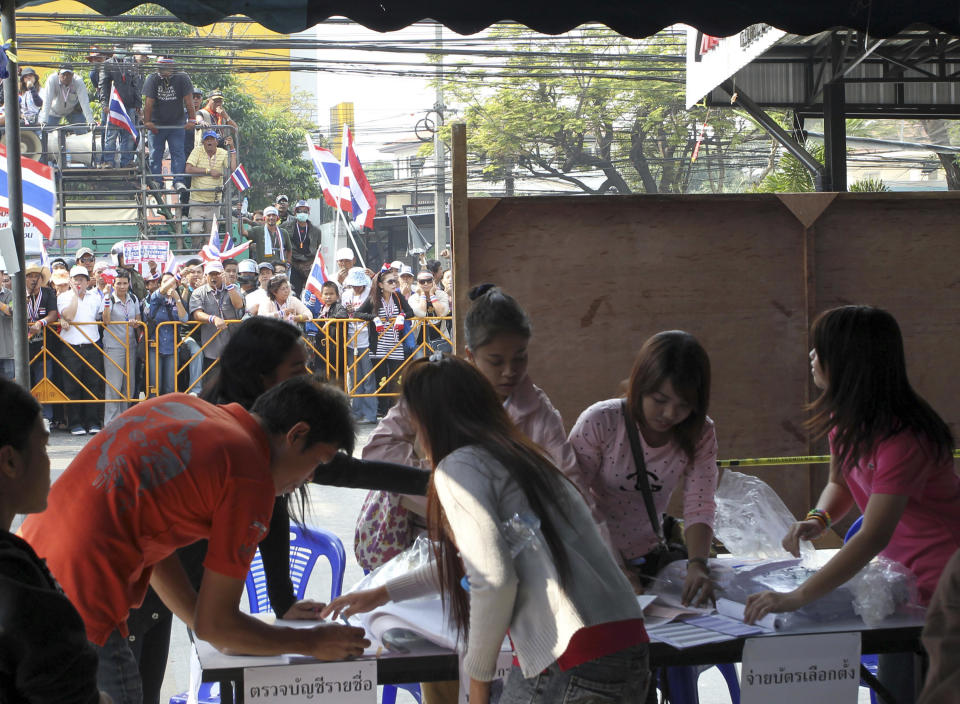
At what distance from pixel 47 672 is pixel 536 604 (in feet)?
3.11

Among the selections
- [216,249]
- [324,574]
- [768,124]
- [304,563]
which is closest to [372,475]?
[304,563]

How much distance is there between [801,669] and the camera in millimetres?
2600

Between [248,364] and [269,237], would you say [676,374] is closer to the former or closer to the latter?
[248,364]

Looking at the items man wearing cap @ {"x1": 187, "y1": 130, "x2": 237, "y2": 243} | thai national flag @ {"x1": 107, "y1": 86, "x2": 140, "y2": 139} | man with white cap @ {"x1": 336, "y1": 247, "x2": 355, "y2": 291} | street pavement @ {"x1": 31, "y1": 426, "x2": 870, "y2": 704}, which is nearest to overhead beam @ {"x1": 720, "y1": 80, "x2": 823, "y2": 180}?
man with white cap @ {"x1": 336, "y1": 247, "x2": 355, "y2": 291}

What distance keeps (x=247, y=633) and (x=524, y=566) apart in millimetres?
623

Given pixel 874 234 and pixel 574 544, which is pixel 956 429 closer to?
pixel 874 234

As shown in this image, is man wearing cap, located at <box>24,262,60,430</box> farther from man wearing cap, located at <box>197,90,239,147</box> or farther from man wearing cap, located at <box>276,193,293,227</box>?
man wearing cap, located at <box>276,193,293,227</box>

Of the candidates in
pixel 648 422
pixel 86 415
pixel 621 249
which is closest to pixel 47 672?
pixel 648 422

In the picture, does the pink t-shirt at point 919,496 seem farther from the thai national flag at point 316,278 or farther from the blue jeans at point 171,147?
the blue jeans at point 171,147

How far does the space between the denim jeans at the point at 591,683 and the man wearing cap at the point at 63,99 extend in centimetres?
1949

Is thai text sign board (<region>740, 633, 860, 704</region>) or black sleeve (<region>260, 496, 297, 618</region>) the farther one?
black sleeve (<region>260, 496, 297, 618</region>)

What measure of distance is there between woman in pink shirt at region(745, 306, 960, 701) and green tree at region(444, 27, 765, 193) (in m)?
27.2

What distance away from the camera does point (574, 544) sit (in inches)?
84.5

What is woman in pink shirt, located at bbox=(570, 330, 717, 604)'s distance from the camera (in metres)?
3.00
